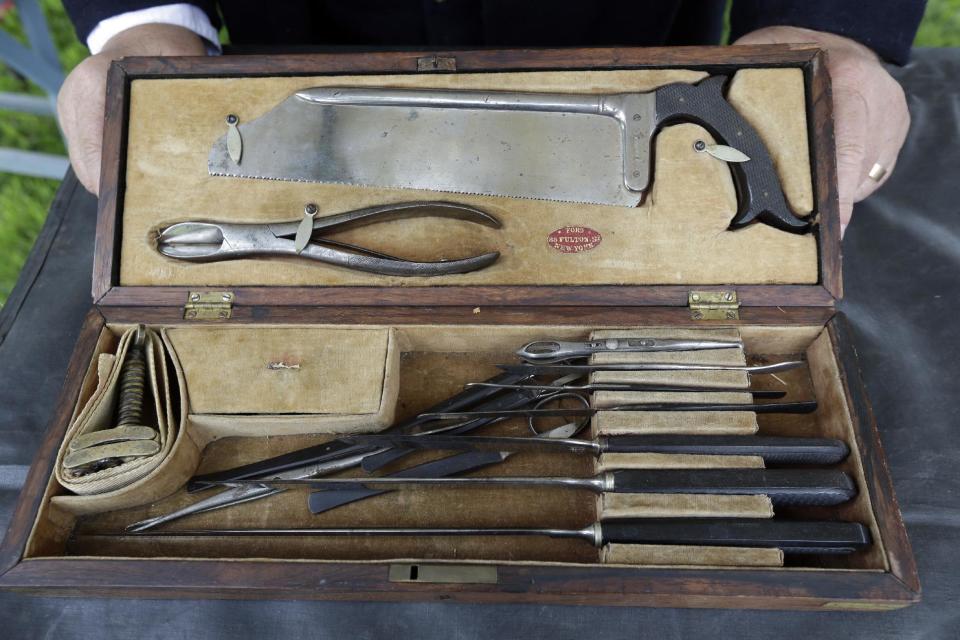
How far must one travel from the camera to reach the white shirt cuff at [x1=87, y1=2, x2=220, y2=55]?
2.21 metres

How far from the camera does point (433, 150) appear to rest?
6.08 ft

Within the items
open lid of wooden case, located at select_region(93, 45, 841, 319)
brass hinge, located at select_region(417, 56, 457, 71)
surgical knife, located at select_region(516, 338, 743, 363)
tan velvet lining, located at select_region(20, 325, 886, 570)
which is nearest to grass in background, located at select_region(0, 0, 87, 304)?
open lid of wooden case, located at select_region(93, 45, 841, 319)

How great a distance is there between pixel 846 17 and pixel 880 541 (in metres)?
1.48

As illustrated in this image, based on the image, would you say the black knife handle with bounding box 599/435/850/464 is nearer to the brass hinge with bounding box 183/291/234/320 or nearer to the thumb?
the thumb

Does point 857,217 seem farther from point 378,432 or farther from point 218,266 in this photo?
point 218,266

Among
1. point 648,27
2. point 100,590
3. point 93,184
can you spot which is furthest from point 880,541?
point 93,184

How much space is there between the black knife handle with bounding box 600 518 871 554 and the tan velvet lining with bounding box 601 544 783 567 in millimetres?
13

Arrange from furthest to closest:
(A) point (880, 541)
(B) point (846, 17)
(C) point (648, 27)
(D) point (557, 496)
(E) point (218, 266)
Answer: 1. (C) point (648, 27)
2. (B) point (846, 17)
3. (E) point (218, 266)
4. (D) point (557, 496)
5. (A) point (880, 541)

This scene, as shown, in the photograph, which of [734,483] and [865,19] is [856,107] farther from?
[734,483]

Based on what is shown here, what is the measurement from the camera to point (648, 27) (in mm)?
2555

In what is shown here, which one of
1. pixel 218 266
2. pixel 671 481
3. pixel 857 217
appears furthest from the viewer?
pixel 857 217

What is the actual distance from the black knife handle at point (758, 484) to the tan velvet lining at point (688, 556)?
123mm

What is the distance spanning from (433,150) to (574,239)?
1.46 feet

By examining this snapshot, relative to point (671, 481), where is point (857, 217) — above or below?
above
